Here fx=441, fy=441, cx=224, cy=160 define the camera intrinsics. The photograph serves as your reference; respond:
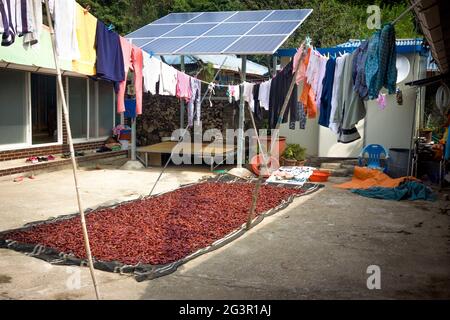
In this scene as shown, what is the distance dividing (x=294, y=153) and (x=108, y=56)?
6.61m

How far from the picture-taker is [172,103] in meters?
13.1

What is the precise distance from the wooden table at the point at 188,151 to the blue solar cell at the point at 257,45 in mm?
2517

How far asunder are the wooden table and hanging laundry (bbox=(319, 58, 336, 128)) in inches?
181

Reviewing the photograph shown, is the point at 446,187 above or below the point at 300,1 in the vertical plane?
below

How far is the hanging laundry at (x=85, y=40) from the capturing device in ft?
15.3

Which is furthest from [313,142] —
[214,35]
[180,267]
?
[180,267]

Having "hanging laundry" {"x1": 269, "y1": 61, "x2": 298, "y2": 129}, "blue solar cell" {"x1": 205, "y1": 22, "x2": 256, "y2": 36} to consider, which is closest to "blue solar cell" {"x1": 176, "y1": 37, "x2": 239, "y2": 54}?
"blue solar cell" {"x1": 205, "y1": 22, "x2": 256, "y2": 36}

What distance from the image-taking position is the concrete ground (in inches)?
147

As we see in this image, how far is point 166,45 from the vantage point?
1081cm

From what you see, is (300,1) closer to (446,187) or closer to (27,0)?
(446,187)

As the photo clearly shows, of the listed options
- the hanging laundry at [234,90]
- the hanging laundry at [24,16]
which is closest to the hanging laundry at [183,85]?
the hanging laundry at [234,90]

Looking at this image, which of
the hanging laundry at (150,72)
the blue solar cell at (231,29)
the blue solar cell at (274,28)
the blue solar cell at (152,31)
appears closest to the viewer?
the hanging laundry at (150,72)

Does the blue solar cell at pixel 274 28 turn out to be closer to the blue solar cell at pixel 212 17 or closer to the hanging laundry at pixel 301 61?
the blue solar cell at pixel 212 17
